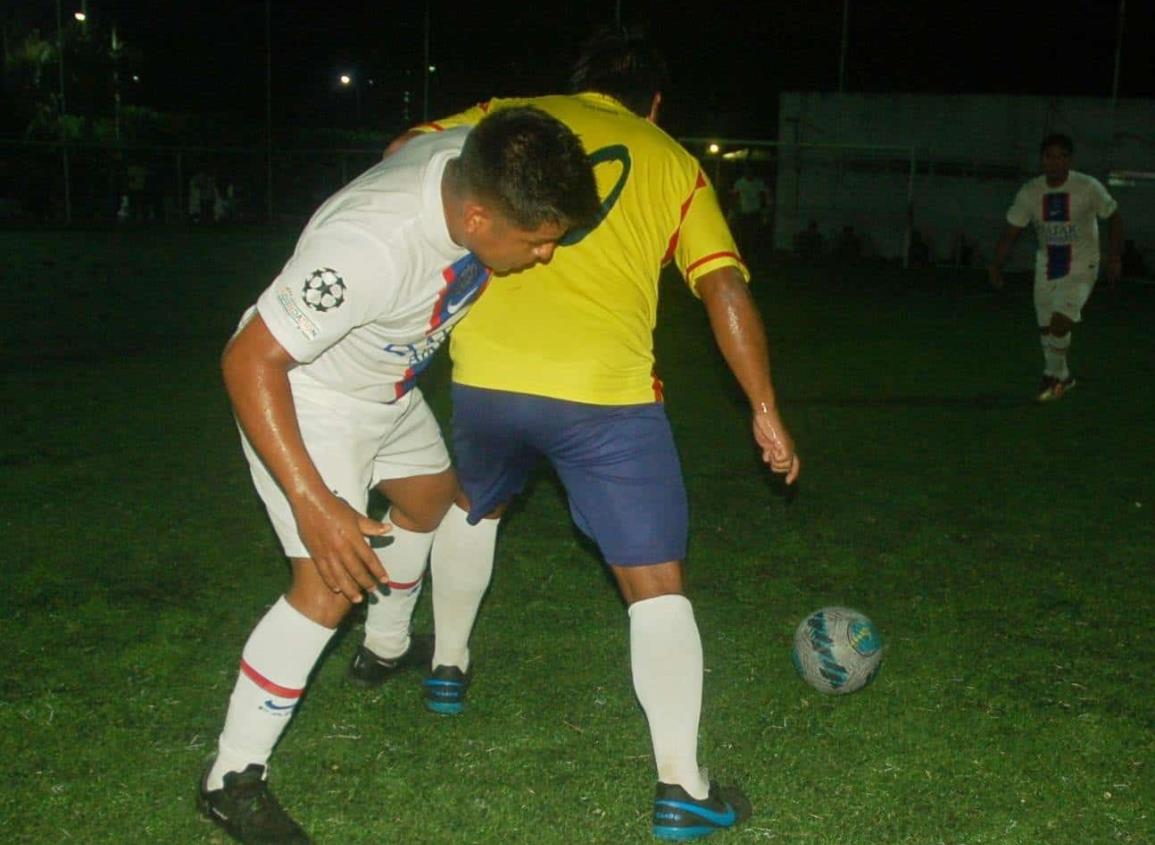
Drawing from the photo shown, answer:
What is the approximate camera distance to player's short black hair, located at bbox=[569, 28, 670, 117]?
148 inches

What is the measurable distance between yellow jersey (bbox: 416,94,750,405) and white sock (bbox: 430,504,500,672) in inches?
30.2

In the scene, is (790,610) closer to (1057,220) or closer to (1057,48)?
(1057,220)

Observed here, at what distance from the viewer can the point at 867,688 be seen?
464 cm

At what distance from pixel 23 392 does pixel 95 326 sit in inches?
169

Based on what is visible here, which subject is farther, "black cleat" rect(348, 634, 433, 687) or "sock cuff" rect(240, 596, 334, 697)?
"black cleat" rect(348, 634, 433, 687)

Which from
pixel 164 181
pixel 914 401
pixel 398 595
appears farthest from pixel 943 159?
pixel 398 595

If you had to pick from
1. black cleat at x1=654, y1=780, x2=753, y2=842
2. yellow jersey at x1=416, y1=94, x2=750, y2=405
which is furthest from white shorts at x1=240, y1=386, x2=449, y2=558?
black cleat at x1=654, y1=780, x2=753, y2=842

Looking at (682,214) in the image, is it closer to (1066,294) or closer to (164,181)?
(1066,294)

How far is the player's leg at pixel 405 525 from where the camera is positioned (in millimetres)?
3916

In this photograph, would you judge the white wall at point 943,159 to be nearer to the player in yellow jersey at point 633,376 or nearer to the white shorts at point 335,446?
the player in yellow jersey at point 633,376

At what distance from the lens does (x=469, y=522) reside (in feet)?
13.6

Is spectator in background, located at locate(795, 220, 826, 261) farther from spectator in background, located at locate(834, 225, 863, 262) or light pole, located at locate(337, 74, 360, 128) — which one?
light pole, located at locate(337, 74, 360, 128)

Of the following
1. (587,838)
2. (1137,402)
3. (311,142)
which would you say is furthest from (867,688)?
(311,142)

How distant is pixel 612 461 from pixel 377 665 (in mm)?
1460
